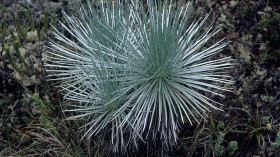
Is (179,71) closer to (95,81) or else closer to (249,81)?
(95,81)

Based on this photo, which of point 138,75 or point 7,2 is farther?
point 7,2

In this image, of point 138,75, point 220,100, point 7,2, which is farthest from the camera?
point 7,2

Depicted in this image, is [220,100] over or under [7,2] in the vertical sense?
under

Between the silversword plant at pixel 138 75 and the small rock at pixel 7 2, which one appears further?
the small rock at pixel 7 2

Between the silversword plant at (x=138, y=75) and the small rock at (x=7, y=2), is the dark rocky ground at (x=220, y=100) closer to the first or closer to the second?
the small rock at (x=7, y=2)

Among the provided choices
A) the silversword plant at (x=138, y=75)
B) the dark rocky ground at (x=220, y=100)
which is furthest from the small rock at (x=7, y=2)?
the silversword plant at (x=138, y=75)

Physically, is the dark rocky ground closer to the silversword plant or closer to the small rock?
the small rock

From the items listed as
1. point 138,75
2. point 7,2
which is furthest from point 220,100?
point 7,2

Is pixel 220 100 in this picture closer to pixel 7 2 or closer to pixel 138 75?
pixel 138 75

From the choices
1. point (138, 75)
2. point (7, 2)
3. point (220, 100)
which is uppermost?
point (7, 2)
